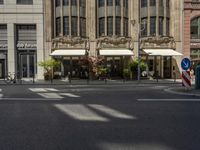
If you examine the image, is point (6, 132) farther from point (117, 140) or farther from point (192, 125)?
point (192, 125)

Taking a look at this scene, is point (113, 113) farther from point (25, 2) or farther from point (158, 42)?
point (25, 2)

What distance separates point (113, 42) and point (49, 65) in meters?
8.15

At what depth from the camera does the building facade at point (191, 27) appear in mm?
→ 28734

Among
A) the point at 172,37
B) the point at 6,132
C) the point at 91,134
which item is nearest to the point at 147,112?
the point at 91,134

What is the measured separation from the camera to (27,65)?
2883 cm

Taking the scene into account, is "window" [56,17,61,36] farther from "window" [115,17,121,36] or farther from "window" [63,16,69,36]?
"window" [115,17,121,36]

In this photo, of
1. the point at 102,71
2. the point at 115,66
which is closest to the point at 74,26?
the point at 102,71

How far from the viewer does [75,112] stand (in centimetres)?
823

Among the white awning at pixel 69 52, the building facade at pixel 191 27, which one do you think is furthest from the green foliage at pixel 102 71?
the building facade at pixel 191 27

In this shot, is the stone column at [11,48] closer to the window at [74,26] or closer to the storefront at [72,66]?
the storefront at [72,66]

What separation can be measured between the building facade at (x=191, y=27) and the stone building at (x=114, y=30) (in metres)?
0.72

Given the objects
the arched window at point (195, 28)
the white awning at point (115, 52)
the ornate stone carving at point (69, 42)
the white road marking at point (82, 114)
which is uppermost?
the arched window at point (195, 28)

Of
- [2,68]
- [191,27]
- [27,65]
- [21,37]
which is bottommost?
[2,68]

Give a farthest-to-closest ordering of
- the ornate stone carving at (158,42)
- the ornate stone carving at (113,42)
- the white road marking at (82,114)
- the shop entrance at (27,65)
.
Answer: the shop entrance at (27,65)
the ornate stone carving at (158,42)
the ornate stone carving at (113,42)
the white road marking at (82,114)
